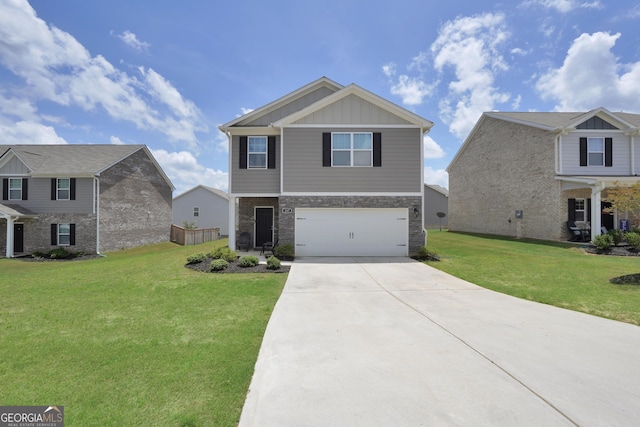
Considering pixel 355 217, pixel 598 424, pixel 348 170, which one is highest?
pixel 348 170

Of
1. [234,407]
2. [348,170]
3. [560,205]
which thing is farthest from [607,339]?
[560,205]

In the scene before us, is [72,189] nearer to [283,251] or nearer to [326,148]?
[283,251]

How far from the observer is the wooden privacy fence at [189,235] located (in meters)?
22.6

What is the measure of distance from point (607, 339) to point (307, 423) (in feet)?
16.3

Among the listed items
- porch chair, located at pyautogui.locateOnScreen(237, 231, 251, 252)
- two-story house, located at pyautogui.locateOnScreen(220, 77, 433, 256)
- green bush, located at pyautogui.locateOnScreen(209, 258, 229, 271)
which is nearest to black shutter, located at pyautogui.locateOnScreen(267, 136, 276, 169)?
two-story house, located at pyautogui.locateOnScreen(220, 77, 433, 256)

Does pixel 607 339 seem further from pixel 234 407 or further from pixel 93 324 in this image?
pixel 93 324

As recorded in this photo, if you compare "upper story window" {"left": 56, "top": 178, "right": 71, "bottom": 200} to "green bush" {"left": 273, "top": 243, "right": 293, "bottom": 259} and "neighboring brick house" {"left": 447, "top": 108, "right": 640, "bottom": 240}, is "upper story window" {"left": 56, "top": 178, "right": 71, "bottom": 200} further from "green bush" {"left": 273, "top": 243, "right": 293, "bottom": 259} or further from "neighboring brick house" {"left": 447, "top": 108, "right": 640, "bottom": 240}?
"neighboring brick house" {"left": 447, "top": 108, "right": 640, "bottom": 240}

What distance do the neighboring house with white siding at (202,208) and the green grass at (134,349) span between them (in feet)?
81.4

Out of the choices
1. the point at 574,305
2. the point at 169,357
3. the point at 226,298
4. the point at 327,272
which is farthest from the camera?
the point at 327,272

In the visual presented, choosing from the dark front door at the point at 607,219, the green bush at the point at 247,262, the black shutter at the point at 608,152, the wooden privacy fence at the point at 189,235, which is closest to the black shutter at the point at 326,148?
the green bush at the point at 247,262

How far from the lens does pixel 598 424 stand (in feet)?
8.61

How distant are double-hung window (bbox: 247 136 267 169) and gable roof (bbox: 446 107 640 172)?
1685cm

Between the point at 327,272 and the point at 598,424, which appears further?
the point at 327,272

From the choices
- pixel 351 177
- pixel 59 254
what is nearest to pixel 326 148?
pixel 351 177
